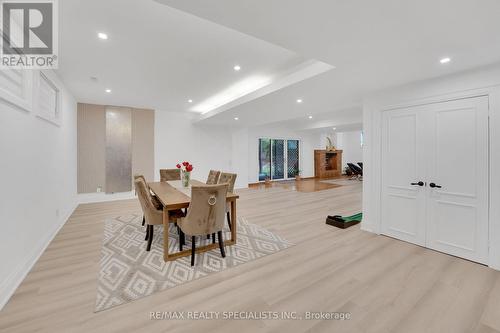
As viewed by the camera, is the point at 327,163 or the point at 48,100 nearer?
the point at 48,100

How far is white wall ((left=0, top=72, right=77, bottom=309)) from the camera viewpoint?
6.50 feet

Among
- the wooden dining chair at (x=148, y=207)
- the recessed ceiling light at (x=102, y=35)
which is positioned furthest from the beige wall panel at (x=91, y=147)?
the recessed ceiling light at (x=102, y=35)

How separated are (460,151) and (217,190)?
10.5ft

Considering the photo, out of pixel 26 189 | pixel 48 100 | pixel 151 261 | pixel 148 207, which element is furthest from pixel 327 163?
pixel 26 189

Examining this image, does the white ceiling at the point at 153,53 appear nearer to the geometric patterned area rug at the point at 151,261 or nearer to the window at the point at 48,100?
the window at the point at 48,100

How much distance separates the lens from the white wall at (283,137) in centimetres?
962

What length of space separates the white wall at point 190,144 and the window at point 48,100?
2887mm

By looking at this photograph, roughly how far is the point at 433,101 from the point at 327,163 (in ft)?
30.5

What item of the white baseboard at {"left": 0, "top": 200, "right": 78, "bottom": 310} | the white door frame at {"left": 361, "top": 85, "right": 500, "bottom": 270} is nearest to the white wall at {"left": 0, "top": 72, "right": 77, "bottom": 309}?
the white baseboard at {"left": 0, "top": 200, "right": 78, "bottom": 310}

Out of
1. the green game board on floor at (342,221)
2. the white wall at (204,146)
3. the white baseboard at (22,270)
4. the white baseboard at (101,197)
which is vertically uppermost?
the white wall at (204,146)

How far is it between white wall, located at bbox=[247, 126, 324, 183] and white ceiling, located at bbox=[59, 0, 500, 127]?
Result: 5.52m

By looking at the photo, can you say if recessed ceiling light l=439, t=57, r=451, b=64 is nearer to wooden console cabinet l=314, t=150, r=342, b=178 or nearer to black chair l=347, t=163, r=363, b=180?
black chair l=347, t=163, r=363, b=180

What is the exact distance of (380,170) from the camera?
3.53 metres

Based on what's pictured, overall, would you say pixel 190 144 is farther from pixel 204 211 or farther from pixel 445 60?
pixel 445 60
